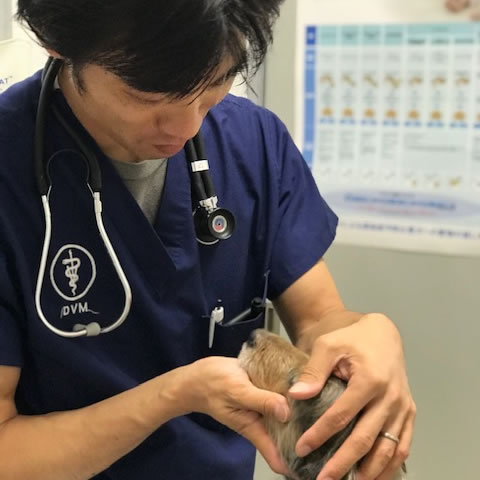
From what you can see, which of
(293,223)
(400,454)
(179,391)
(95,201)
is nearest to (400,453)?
(400,454)

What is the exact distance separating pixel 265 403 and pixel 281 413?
0.03m

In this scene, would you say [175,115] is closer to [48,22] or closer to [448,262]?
[48,22]

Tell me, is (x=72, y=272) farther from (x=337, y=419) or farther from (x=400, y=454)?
(x=400, y=454)

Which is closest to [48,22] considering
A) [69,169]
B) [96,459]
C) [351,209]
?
[69,169]

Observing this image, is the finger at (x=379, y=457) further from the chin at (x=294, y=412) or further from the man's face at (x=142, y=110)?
the man's face at (x=142, y=110)

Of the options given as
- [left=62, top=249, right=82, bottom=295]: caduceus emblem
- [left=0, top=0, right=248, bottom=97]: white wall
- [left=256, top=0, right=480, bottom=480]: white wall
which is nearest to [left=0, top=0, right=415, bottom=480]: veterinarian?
[left=62, top=249, right=82, bottom=295]: caduceus emblem

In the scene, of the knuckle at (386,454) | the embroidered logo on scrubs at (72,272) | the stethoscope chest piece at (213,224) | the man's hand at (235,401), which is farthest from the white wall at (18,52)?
the knuckle at (386,454)

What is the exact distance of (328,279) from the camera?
3.98 feet

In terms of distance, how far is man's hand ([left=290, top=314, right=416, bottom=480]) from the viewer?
2.97 feet

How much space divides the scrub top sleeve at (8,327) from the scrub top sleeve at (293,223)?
16.9 inches

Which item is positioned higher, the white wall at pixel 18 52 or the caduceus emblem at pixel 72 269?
the white wall at pixel 18 52

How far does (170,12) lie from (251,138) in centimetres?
50

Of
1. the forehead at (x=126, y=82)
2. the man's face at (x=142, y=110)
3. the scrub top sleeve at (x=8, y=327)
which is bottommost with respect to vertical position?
the scrub top sleeve at (x=8, y=327)

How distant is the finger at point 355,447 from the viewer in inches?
35.4
